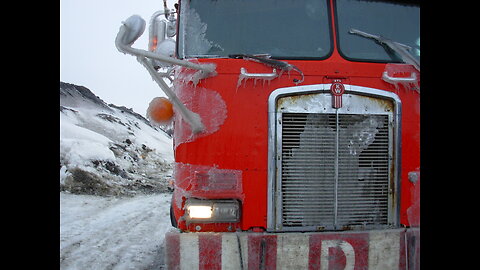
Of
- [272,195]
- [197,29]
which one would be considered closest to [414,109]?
[272,195]

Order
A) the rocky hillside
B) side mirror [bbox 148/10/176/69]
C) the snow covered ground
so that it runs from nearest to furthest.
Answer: side mirror [bbox 148/10/176/69]
the snow covered ground
the rocky hillside

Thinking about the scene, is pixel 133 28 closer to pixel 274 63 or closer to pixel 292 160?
pixel 274 63

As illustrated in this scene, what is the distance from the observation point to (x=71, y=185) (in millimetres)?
9695

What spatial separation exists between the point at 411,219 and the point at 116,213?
5.93 m

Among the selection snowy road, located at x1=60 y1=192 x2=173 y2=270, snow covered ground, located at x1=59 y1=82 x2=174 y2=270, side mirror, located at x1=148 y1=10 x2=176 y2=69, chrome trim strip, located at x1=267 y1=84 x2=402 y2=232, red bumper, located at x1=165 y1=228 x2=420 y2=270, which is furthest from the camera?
snow covered ground, located at x1=59 y1=82 x2=174 y2=270

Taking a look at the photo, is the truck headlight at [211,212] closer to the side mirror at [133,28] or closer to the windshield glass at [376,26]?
the side mirror at [133,28]

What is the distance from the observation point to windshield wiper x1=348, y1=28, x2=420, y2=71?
3.19 meters

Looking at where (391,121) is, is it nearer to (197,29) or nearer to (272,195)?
(272,195)

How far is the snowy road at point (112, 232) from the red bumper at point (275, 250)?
165 cm

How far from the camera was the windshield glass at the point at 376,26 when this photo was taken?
332 centimetres

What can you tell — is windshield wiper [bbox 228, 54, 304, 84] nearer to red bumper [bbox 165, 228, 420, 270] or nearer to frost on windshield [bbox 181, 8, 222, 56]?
frost on windshield [bbox 181, 8, 222, 56]

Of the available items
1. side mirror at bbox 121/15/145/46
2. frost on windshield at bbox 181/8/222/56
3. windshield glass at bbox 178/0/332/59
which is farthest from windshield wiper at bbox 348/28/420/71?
side mirror at bbox 121/15/145/46

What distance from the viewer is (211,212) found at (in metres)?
2.87
